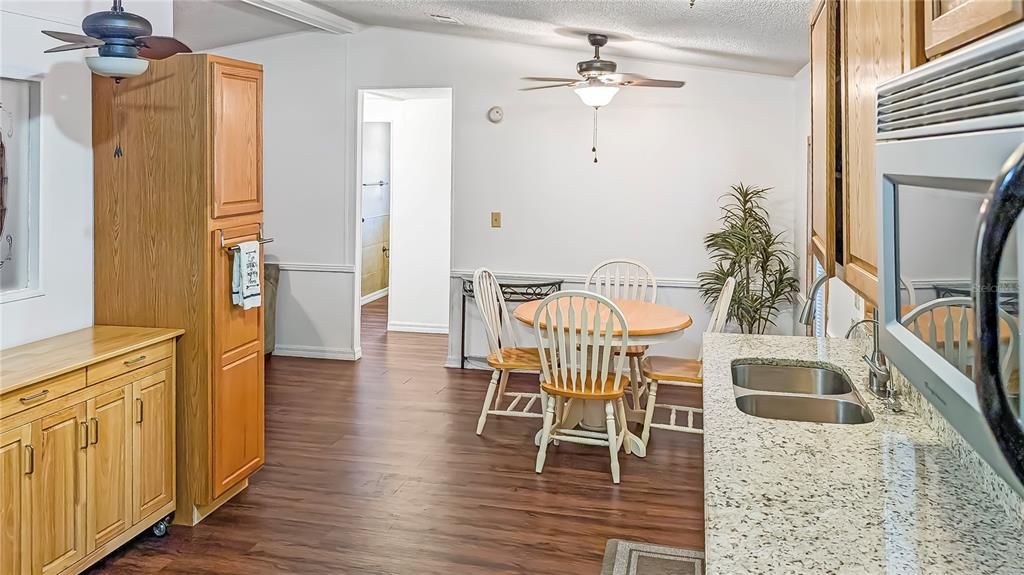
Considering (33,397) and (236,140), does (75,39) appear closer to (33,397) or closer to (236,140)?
(236,140)

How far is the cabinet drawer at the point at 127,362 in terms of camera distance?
10.0 feet

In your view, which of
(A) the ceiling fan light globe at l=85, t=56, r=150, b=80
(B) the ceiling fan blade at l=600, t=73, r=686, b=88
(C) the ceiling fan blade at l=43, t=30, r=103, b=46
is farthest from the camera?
(B) the ceiling fan blade at l=600, t=73, r=686, b=88

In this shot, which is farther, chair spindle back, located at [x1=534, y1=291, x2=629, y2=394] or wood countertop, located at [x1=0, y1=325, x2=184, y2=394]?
chair spindle back, located at [x1=534, y1=291, x2=629, y2=394]

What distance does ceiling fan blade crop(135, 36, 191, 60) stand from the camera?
9.68 ft

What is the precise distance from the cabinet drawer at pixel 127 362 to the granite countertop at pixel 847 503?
2.14 m

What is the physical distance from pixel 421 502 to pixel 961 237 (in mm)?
3266

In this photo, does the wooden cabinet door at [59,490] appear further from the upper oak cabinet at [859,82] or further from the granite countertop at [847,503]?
the upper oak cabinet at [859,82]

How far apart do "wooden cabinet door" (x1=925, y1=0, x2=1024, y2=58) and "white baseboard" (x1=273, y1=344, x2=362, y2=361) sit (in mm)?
6207

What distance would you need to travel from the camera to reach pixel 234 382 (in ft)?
12.4

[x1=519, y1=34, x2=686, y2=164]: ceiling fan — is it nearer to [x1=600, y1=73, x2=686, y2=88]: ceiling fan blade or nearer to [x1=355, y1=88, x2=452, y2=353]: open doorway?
[x1=600, y1=73, x2=686, y2=88]: ceiling fan blade

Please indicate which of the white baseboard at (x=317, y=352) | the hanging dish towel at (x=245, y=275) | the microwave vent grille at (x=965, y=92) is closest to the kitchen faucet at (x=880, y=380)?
the microwave vent grille at (x=965, y=92)

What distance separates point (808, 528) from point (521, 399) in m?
4.53

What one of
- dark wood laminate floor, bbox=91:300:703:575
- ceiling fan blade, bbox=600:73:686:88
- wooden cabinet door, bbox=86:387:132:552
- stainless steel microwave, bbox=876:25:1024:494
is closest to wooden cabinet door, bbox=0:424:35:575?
wooden cabinet door, bbox=86:387:132:552

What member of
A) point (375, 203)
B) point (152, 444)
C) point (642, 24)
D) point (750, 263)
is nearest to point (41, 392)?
point (152, 444)
